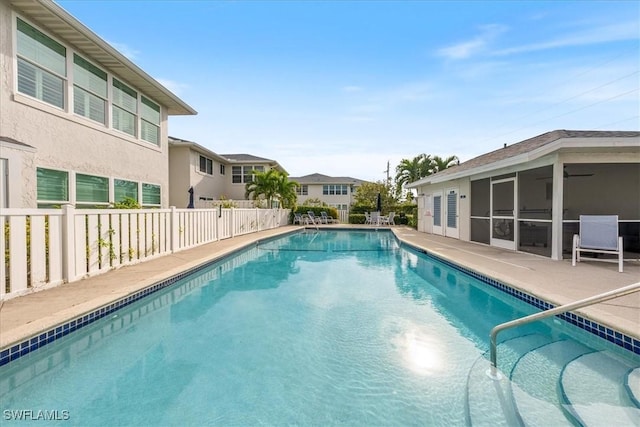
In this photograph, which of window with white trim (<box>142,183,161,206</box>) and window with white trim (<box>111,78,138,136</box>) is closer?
window with white trim (<box>111,78,138,136</box>)

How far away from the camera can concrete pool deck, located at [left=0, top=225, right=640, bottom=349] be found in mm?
3498

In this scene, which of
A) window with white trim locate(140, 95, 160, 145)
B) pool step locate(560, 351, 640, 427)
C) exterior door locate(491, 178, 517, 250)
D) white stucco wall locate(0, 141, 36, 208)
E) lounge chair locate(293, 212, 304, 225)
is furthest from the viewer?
lounge chair locate(293, 212, 304, 225)

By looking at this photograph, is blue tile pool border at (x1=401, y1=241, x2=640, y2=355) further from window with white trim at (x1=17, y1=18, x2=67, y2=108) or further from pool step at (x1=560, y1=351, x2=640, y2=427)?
window with white trim at (x1=17, y1=18, x2=67, y2=108)

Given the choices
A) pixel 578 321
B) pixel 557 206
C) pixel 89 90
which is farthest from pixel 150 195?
pixel 557 206

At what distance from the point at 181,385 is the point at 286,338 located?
1.41 meters

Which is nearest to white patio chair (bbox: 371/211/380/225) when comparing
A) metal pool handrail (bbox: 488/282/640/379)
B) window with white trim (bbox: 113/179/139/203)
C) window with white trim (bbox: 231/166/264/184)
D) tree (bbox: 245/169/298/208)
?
tree (bbox: 245/169/298/208)

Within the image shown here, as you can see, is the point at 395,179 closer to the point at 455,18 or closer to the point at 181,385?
the point at 455,18

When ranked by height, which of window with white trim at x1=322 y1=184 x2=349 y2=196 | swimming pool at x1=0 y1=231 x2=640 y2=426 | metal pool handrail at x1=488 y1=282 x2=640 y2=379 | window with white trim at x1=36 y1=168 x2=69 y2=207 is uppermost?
window with white trim at x1=322 y1=184 x2=349 y2=196

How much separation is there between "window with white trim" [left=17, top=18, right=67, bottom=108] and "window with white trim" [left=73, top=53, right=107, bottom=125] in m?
0.38

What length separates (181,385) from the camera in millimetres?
2986

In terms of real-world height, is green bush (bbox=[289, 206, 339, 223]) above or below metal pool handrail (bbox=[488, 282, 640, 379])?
above

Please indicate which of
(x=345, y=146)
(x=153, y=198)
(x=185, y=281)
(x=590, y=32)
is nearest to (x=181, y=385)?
(x=185, y=281)

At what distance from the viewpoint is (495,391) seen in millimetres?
2838

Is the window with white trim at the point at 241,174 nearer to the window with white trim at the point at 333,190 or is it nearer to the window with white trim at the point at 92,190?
the window with white trim at the point at 333,190
